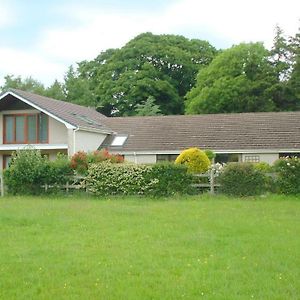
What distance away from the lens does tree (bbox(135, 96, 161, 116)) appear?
54866 millimetres

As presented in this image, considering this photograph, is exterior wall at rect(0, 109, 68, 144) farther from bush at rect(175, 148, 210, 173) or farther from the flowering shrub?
bush at rect(175, 148, 210, 173)

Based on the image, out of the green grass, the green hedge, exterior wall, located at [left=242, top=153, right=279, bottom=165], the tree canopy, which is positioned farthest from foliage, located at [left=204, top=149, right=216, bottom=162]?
the tree canopy

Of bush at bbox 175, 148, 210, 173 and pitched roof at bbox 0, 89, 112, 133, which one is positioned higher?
pitched roof at bbox 0, 89, 112, 133

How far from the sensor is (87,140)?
111 ft

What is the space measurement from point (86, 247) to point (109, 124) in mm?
27614

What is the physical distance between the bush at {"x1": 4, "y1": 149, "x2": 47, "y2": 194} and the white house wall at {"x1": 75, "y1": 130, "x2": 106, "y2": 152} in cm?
643

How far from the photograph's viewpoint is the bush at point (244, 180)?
23859 mm

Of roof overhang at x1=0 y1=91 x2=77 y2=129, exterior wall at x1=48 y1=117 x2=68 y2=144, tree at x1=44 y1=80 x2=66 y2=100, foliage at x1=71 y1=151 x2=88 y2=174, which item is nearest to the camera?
foliage at x1=71 y1=151 x2=88 y2=174

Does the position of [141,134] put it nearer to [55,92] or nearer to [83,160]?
[83,160]

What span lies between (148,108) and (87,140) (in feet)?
73.5

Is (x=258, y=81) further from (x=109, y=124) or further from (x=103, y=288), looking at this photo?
(x=103, y=288)

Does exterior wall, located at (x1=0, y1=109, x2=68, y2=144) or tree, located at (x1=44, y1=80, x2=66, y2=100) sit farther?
tree, located at (x1=44, y1=80, x2=66, y2=100)

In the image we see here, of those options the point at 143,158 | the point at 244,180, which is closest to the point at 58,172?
the point at 244,180

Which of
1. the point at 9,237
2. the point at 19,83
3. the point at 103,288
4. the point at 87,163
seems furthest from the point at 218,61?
A: the point at 103,288
